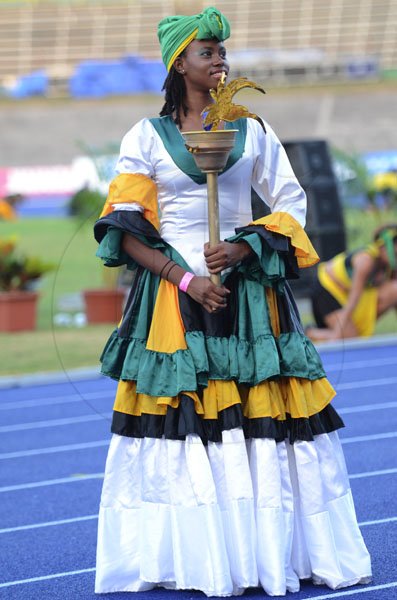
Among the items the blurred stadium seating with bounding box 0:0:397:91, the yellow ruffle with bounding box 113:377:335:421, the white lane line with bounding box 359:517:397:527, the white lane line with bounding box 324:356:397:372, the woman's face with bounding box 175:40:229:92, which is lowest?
the white lane line with bounding box 359:517:397:527

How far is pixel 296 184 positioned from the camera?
344 cm

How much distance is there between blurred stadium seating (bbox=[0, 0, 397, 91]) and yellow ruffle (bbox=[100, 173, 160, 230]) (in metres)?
57.2

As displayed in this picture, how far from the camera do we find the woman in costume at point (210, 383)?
10.7ft

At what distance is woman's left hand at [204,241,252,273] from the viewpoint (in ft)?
10.8

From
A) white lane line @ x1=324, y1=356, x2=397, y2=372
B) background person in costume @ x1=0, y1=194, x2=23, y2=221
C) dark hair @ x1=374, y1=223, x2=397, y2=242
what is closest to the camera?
white lane line @ x1=324, y1=356, x2=397, y2=372

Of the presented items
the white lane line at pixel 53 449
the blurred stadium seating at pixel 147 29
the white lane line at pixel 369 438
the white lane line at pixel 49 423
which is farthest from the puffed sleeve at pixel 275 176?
the blurred stadium seating at pixel 147 29

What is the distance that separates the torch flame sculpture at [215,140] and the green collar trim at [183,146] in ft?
0.29

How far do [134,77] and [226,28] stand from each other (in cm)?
4487

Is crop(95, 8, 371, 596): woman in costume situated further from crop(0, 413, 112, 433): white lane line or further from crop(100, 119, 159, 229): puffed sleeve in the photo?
crop(0, 413, 112, 433): white lane line

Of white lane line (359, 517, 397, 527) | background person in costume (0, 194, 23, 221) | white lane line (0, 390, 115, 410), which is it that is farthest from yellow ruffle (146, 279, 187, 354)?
background person in costume (0, 194, 23, 221)

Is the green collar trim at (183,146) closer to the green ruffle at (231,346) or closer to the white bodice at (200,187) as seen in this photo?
the white bodice at (200,187)

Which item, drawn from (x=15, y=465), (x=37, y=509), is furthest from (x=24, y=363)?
(x=37, y=509)

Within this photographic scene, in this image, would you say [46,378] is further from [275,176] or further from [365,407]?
[275,176]

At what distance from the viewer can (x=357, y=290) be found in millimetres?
9711
